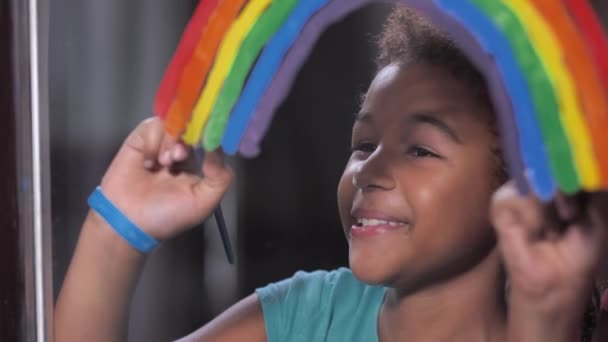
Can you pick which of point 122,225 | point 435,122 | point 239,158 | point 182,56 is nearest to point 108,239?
point 122,225

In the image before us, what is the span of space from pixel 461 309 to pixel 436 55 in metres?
0.23

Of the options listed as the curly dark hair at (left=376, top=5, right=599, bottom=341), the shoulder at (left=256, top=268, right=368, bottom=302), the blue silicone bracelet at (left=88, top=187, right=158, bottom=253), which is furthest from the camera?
the shoulder at (left=256, top=268, right=368, bottom=302)

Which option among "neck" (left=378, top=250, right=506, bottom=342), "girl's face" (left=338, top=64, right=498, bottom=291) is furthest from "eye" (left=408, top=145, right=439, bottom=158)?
"neck" (left=378, top=250, right=506, bottom=342)

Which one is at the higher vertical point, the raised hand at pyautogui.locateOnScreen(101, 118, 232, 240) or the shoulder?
the raised hand at pyautogui.locateOnScreen(101, 118, 232, 240)

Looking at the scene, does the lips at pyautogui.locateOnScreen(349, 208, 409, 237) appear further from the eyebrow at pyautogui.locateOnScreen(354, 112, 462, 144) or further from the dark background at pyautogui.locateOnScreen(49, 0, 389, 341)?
the dark background at pyautogui.locateOnScreen(49, 0, 389, 341)

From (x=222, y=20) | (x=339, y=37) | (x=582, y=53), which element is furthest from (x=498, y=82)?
(x=339, y=37)

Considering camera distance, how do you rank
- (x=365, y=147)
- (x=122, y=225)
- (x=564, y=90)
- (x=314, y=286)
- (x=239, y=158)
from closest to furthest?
(x=564, y=90)
(x=122, y=225)
(x=365, y=147)
(x=314, y=286)
(x=239, y=158)

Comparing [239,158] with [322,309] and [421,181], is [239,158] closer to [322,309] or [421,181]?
[322,309]

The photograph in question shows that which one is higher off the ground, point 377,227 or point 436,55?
point 436,55

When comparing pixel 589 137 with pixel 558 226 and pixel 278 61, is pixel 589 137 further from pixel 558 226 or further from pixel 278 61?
pixel 278 61

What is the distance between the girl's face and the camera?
0.67m

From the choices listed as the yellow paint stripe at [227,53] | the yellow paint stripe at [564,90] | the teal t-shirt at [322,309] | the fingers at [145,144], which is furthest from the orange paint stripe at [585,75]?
the teal t-shirt at [322,309]

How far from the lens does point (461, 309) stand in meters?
0.75

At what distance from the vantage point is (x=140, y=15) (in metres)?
0.78
